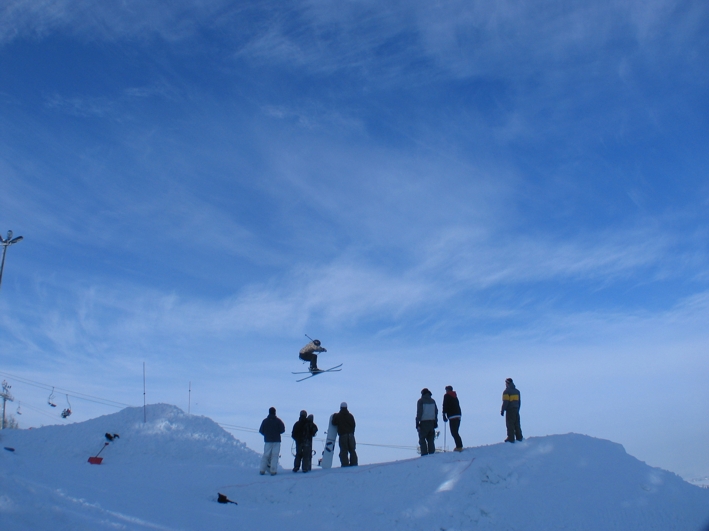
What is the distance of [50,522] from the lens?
748cm

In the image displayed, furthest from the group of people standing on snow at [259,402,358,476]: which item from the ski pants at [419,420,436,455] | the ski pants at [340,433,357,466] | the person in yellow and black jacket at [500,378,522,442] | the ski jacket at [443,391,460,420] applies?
the person in yellow and black jacket at [500,378,522,442]

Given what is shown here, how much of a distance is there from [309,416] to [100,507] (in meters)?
7.18

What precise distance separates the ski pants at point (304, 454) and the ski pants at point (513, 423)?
18.1 feet

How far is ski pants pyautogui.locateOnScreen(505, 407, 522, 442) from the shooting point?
1382 centimetres

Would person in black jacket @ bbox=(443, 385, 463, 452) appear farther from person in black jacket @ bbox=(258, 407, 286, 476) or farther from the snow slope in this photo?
person in black jacket @ bbox=(258, 407, 286, 476)

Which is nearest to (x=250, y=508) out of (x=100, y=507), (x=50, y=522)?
(x=100, y=507)

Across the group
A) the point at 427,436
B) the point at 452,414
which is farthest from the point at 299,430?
the point at 452,414

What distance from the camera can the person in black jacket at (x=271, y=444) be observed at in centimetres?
1525

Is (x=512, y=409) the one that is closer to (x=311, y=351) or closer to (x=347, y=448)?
(x=347, y=448)

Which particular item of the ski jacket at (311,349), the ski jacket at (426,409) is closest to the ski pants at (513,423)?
the ski jacket at (426,409)

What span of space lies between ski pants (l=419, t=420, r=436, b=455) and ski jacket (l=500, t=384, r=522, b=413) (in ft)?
6.34

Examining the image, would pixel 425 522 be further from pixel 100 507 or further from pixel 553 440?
pixel 100 507

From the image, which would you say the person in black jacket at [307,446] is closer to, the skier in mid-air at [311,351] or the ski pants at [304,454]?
the ski pants at [304,454]

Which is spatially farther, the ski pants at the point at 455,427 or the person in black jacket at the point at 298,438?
the person in black jacket at the point at 298,438
